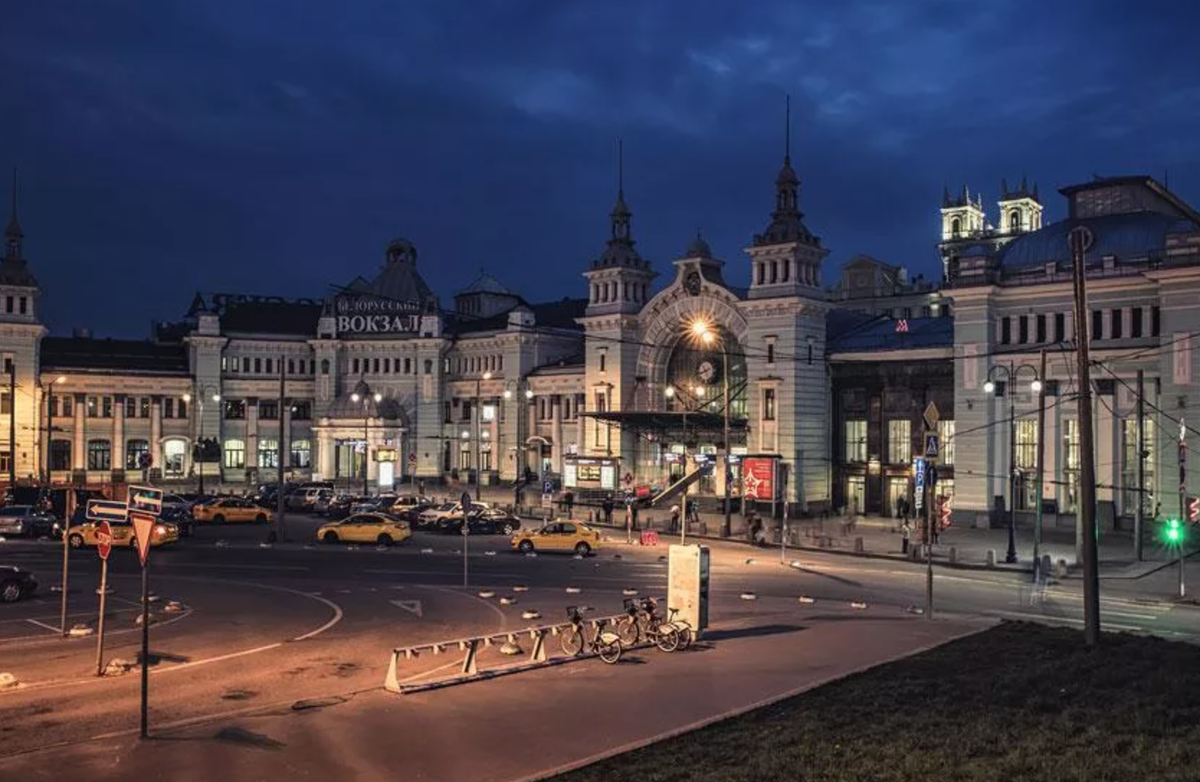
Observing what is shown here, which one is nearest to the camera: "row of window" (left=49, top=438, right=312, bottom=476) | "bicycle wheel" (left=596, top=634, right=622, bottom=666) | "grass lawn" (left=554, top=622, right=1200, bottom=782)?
"grass lawn" (left=554, top=622, right=1200, bottom=782)

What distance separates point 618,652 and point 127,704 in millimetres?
10024

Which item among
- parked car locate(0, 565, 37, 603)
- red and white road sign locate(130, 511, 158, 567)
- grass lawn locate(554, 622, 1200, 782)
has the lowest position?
grass lawn locate(554, 622, 1200, 782)

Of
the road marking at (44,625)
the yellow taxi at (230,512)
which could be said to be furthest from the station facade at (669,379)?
the road marking at (44,625)

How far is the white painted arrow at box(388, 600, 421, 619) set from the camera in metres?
32.4

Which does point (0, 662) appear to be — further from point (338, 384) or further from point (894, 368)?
point (338, 384)

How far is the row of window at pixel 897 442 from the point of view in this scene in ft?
222

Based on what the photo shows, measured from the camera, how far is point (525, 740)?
60.1 ft

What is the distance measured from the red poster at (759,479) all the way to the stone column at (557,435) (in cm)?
2614

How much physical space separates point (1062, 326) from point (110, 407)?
77267mm

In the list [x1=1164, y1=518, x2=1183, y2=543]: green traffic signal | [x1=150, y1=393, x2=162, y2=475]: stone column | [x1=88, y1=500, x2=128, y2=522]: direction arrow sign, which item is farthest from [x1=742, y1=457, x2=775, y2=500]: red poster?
[x1=150, y1=393, x2=162, y2=475]: stone column

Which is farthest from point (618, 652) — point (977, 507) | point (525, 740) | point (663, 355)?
point (663, 355)

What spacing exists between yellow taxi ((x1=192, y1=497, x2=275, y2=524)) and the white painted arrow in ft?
106

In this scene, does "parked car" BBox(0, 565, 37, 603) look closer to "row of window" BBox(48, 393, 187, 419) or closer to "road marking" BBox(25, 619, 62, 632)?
"road marking" BBox(25, 619, 62, 632)

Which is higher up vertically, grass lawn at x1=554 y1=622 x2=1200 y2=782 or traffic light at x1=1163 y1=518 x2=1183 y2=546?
traffic light at x1=1163 y1=518 x2=1183 y2=546
